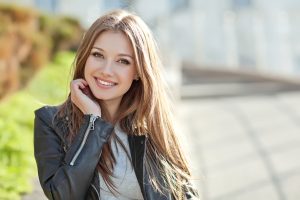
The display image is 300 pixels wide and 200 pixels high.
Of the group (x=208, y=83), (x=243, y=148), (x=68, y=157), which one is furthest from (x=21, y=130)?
(x=208, y=83)

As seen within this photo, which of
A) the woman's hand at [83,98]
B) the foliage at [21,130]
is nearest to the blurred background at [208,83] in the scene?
the foliage at [21,130]

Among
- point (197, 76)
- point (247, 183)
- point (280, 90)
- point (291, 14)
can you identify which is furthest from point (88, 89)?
point (291, 14)

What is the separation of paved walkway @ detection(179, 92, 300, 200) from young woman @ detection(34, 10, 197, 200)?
0.90 meters

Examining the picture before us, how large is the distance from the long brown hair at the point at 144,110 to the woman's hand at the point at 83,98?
1.9 inches

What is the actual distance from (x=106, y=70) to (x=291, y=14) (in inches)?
649

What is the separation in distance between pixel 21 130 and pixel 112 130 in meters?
2.88

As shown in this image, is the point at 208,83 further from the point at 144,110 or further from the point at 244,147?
the point at 144,110

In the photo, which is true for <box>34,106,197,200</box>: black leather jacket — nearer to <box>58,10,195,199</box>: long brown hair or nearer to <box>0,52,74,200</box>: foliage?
<box>58,10,195,199</box>: long brown hair

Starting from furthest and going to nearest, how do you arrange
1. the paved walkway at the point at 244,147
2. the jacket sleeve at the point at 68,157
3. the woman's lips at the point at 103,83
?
1. the paved walkway at the point at 244,147
2. the woman's lips at the point at 103,83
3. the jacket sleeve at the point at 68,157

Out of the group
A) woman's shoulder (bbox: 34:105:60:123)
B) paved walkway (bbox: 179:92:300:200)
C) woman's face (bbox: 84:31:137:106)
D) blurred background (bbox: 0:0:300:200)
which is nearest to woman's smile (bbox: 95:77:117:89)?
woman's face (bbox: 84:31:137:106)

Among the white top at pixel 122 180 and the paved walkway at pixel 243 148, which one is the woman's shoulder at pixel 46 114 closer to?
the white top at pixel 122 180

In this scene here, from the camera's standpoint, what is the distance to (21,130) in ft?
16.9

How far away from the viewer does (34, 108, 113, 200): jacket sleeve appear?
229cm

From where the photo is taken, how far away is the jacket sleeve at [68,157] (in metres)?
2.29
